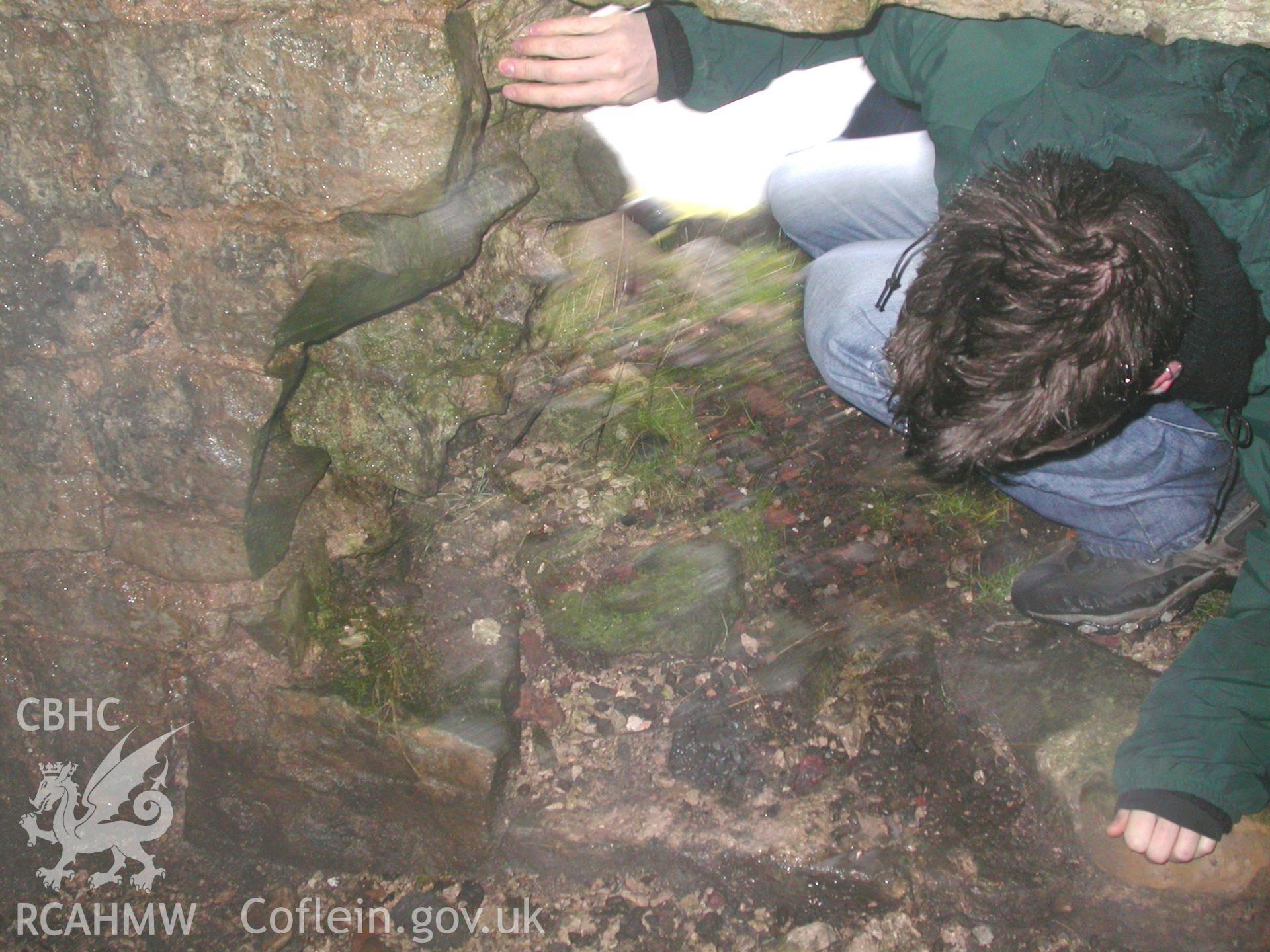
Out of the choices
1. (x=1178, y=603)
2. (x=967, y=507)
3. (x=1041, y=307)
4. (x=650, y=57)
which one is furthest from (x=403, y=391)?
(x=1178, y=603)

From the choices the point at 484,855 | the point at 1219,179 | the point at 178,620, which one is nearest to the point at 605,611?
the point at 484,855

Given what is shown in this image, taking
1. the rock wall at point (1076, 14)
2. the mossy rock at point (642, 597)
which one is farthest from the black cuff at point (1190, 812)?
the rock wall at point (1076, 14)

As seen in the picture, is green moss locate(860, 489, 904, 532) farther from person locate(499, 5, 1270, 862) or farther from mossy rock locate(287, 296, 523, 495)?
mossy rock locate(287, 296, 523, 495)

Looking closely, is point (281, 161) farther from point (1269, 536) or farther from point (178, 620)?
point (1269, 536)

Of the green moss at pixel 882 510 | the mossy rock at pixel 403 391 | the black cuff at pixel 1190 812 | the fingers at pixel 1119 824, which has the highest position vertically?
the mossy rock at pixel 403 391

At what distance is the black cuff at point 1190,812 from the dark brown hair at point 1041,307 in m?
0.90

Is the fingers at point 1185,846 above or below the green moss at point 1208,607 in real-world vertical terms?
below

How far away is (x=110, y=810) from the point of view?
2.31 m

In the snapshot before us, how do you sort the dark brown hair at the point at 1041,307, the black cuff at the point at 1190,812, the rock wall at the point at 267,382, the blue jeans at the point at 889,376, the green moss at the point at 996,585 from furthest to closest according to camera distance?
the green moss at the point at 996,585 < the blue jeans at the point at 889,376 < the black cuff at the point at 1190,812 < the rock wall at the point at 267,382 < the dark brown hair at the point at 1041,307

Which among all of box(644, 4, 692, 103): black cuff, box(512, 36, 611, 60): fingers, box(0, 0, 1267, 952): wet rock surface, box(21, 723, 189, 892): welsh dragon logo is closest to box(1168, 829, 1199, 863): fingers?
box(0, 0, 1267, 952): wet rock surface

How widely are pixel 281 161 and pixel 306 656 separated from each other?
4.12ft

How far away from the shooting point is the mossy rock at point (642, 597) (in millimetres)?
2316

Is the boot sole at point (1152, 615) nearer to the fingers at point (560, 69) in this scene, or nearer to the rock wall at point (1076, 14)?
the rock wall at point (1076, 14)

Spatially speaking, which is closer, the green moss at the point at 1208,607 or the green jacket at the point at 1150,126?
the green jacket at the point at 1150,126
